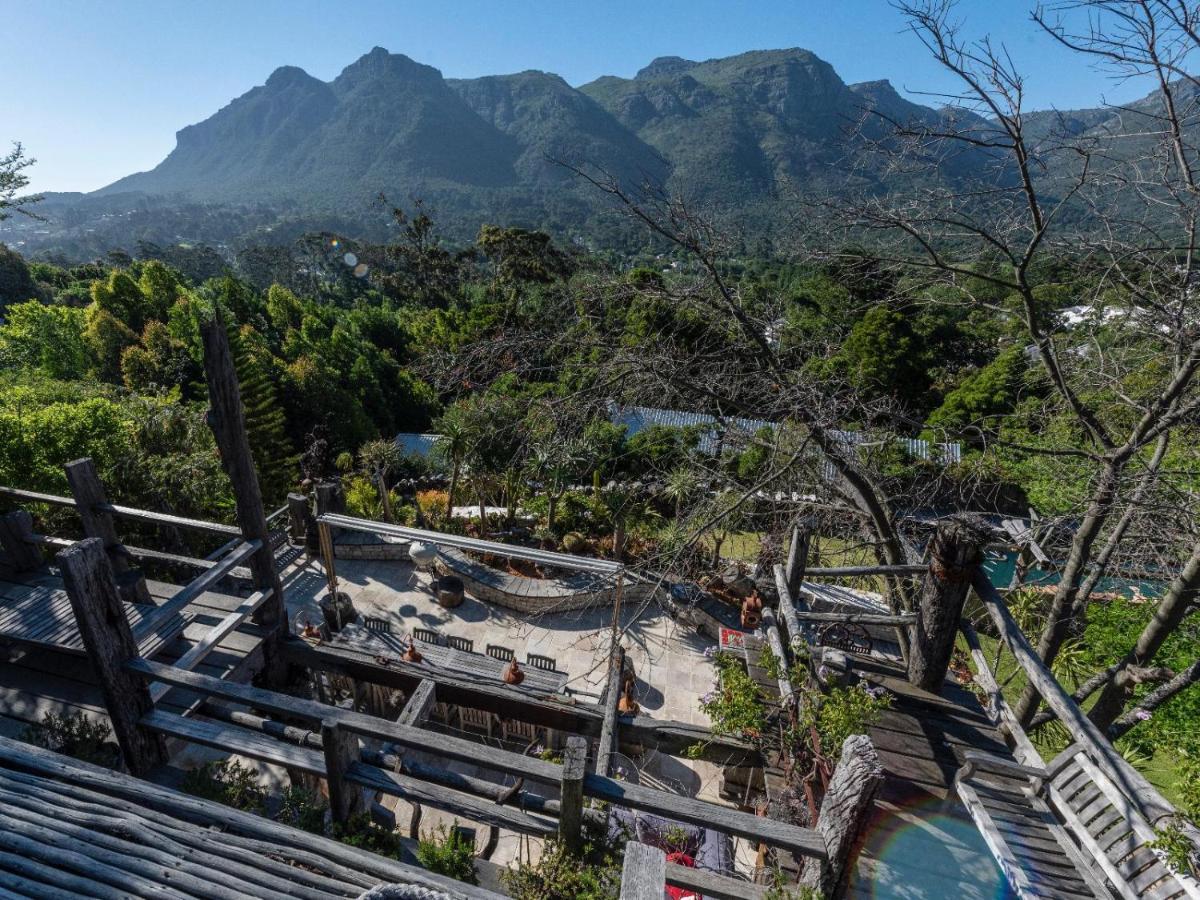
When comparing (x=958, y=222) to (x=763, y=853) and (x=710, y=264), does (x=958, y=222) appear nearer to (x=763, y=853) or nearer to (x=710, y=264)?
(x=710, y=264)

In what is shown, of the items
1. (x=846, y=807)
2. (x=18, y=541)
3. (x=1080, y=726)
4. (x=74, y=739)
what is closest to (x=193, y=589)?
(x=74, y=739)

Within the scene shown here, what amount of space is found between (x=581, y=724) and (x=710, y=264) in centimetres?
403

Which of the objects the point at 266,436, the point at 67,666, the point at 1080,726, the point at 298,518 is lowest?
the point at 298,518

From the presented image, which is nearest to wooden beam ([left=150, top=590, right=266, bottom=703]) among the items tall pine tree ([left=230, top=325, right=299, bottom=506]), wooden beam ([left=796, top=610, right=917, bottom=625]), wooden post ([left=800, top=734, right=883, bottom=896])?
wooden post ([left=800, top=734, right=883, bottom=896])

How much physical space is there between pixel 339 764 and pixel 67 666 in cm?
324

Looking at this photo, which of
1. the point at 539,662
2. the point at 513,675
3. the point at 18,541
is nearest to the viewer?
the point at 18,541

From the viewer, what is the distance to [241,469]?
14.3ft

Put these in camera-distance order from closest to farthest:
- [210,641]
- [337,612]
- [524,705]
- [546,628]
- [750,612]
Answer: [210,641] < [524,705] < [337,612] < [546,628] < [750,612]

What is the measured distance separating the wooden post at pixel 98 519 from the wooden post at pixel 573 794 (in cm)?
411

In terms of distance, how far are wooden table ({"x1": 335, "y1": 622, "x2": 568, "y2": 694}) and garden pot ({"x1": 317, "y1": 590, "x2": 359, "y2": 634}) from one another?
37 cm

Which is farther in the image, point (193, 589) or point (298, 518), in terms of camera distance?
point (298, 518)

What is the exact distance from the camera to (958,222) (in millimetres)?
4516

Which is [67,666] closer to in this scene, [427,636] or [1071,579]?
[427,636]

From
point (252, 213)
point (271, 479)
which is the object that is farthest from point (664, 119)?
point (271, 479)
